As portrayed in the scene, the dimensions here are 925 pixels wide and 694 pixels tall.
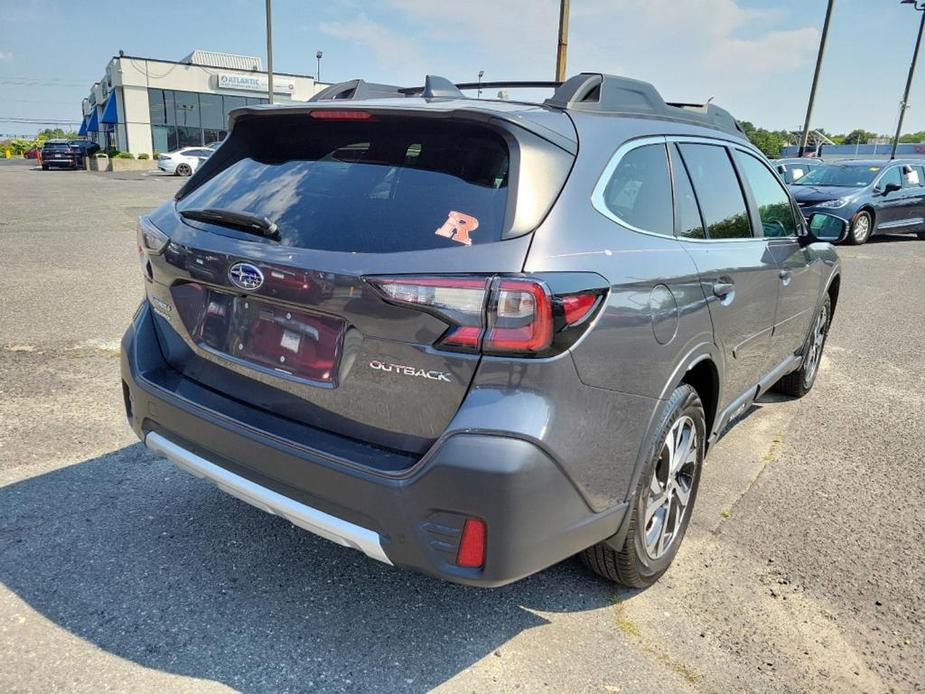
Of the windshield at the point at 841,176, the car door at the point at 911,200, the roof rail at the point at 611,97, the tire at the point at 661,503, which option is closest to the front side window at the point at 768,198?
the roof rail at the point at 611,97

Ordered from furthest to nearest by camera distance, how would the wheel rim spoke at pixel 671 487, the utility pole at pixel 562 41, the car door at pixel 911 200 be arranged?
the car door at pixel 911 200 → the utility pole at pixel 562 41 → the wheel rim spoke at pixel 671 487

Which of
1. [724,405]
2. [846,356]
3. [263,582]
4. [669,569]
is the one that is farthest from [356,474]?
[846,356]

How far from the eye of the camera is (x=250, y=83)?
157 ft

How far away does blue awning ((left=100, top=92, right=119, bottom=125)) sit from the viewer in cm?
4712

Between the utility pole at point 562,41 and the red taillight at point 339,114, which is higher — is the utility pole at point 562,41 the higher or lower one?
the higher one

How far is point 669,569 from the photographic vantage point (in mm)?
3137

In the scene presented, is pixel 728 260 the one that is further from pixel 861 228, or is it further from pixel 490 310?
pixel 861 228

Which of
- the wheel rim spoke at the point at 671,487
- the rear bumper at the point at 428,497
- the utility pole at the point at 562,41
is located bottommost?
the wheel rim spoke at the point at 671,487

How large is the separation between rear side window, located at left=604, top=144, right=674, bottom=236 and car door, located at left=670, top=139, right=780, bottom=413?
0.11 meters

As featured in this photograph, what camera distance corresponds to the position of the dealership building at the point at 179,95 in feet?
148

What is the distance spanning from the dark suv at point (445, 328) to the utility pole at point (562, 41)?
8.05 metres

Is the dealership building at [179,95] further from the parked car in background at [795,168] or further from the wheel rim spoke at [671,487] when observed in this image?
the wheel rim spoke at [671,487]

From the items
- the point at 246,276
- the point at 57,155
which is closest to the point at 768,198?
the point at 246,276

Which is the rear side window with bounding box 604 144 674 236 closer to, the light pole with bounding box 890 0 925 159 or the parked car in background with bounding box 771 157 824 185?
the parked car in background with bounding box 771 157 824 185
